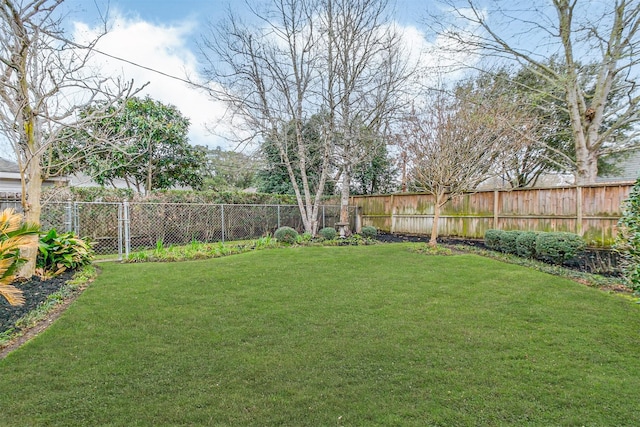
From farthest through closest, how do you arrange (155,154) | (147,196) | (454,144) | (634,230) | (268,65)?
(155,154) → (268,65) → (147,196) → (454,144) → (634,230)

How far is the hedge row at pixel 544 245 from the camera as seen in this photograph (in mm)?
6359

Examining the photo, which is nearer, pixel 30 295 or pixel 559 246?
pixel 30 295

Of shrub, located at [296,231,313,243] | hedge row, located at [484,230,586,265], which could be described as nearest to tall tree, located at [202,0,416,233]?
shrub, located at [296,231,313,243]

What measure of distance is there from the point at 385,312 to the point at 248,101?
28.2 feet

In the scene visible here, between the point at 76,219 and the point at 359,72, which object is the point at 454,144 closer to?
the point at 359,72

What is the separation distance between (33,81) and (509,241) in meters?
9.68

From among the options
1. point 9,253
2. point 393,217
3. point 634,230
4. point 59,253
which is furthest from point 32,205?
point 393,217

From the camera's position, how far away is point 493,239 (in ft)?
A: 26.3

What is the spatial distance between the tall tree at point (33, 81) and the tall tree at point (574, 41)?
993cm

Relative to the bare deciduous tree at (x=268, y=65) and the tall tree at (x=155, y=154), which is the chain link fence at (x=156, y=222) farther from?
the tall tree at (x=155, y=154)

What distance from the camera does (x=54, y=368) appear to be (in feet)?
8.27

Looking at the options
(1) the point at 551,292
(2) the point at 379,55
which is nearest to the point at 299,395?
(1) the point at 551,292

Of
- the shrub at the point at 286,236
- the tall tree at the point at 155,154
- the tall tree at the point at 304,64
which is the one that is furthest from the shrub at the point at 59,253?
the tall tree at the point at 304,64

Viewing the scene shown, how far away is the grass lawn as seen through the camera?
6.64 feet
